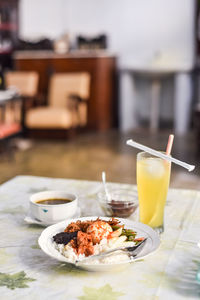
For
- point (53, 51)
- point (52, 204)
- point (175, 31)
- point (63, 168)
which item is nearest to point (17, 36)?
point (53, 51)

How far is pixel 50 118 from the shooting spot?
228 inches

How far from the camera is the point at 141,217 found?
1.21m

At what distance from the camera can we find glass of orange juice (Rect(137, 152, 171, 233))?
1158 millimetres

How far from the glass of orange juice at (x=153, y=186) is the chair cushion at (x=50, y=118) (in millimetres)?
4584

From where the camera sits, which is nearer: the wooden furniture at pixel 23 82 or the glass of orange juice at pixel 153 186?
the glass of orange juice at pixel 153 186

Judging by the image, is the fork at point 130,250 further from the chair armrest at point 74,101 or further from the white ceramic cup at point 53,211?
the chair armrest at point 74,101

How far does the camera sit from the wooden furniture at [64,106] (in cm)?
578

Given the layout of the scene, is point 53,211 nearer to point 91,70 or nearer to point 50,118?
point 50,118

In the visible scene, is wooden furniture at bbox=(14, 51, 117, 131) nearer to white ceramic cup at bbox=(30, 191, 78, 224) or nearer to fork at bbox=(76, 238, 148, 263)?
white ceramic cup at bbox=(30, 191, 78, 224)

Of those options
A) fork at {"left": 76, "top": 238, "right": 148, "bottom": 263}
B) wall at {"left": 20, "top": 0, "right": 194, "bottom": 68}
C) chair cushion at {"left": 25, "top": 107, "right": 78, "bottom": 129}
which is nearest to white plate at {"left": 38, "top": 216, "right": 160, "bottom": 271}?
fork at {"left": 76, "top": 238, "right": 148, "bottom": 263}

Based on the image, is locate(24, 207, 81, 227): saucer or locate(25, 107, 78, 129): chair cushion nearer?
locate(24, 207, 81, 227): saucer

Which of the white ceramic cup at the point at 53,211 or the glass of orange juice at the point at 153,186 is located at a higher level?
the glass of orange juice at the point at 153,186

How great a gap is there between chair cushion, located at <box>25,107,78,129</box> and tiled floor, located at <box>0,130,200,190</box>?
23 cm

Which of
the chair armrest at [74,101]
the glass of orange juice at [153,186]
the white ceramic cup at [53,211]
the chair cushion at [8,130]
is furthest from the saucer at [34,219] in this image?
the chair armrest at [74,101]
